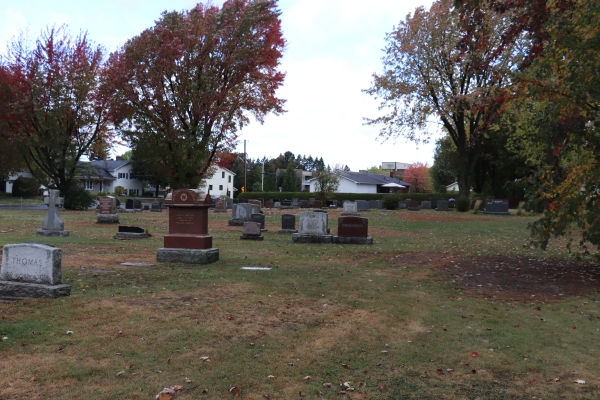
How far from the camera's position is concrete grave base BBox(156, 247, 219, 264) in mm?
11312

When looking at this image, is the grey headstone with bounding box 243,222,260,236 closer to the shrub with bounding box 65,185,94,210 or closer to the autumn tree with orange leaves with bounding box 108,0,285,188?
the autumn tree with orange leaves with bounding box 108,0,285,188

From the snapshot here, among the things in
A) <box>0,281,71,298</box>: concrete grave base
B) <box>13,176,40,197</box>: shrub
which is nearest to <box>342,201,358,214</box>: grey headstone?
<box>0,281,71,298</box>: concrete grave base

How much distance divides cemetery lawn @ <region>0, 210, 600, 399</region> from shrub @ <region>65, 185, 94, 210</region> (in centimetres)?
2686

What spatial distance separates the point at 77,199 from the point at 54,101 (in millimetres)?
7379

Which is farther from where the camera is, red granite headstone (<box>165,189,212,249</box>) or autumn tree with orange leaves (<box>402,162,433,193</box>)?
autumn tree with orange leaves (<box>402,162,433,193</box>)

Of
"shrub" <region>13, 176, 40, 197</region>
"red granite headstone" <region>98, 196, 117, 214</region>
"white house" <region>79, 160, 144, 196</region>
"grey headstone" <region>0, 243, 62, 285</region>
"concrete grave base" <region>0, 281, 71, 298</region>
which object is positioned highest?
"white house" <region>79, 160, 144, 196</region>

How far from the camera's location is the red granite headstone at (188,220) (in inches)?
457

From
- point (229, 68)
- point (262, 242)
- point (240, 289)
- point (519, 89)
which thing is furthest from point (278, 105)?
point (240, 289)

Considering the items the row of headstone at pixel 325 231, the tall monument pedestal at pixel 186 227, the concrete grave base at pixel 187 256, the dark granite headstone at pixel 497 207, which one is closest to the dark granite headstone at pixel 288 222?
the row of headstone at pixel 325 231

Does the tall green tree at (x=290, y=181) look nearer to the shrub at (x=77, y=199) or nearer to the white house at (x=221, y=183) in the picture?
the white house at (x=221, y=183)

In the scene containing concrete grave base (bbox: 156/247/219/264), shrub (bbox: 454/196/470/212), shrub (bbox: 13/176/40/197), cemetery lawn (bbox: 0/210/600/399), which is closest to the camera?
cemetery lawn (bbox: 0/210/600/399)

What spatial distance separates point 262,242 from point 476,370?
12260 millimetres

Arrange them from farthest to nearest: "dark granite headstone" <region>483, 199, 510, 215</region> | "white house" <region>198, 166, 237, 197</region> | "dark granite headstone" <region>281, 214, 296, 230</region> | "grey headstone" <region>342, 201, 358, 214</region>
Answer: "white house" <region>198, 166, 237, 197</region> → "dark granite headstone" <region>483, 199, 510, 215</region> → "grey headstone" <region>342, 201, 358, 214</region> → "dark granite headstone" <region>281, 214, 296, 230</region>

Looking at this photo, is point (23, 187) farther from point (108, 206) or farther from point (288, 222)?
point (288, 222)
